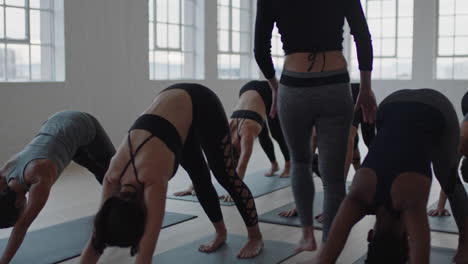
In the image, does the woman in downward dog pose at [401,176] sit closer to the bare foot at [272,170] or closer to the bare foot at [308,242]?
the bare foot at [308,242]

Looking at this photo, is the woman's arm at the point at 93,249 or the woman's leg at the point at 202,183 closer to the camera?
the woman's arm at the point at 93,249

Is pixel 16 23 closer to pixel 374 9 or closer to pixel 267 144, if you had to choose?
pixel 267 144

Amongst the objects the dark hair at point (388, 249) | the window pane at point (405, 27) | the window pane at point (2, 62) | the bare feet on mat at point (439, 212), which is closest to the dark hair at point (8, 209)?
the dark hair at point (388, 249)

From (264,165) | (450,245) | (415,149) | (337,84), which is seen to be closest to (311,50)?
(337,84)

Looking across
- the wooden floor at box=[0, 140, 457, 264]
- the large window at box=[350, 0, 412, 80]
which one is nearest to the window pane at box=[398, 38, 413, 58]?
the large window at box=[350, 0, 412, 80]

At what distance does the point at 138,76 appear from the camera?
22.7ft

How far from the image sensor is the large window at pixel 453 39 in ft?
32.5

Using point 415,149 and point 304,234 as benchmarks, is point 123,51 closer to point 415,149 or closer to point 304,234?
point 304,234

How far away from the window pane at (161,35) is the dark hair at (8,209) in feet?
17.2

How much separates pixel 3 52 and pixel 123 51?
1400mm

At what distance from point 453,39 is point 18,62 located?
7248 mm

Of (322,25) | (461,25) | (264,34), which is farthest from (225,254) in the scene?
(461,25)

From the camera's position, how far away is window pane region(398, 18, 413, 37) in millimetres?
10383

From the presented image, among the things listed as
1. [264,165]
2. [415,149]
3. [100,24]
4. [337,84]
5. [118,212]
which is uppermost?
[100,24]
